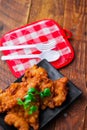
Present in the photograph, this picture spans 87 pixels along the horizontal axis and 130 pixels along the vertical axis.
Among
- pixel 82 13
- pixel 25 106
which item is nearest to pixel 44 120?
pixel 25 106

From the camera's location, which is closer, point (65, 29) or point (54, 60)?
point (54, 60)

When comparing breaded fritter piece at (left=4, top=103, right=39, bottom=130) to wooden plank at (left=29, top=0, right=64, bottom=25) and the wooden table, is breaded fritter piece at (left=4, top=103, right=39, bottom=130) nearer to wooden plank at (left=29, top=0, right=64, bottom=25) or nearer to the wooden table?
the wooden table

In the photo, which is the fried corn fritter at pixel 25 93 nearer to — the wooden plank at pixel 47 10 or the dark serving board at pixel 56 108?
the dark serving board at pixel 56 108

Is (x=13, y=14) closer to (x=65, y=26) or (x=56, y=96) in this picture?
(x=65, y=26)

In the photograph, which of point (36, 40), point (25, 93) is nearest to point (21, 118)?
point (25, 93)

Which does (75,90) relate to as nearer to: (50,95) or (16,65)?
(50,95)

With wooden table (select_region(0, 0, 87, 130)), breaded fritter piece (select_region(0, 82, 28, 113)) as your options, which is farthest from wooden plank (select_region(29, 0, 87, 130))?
breaded fritter piece (select_region(0, 82, 28, 113))
